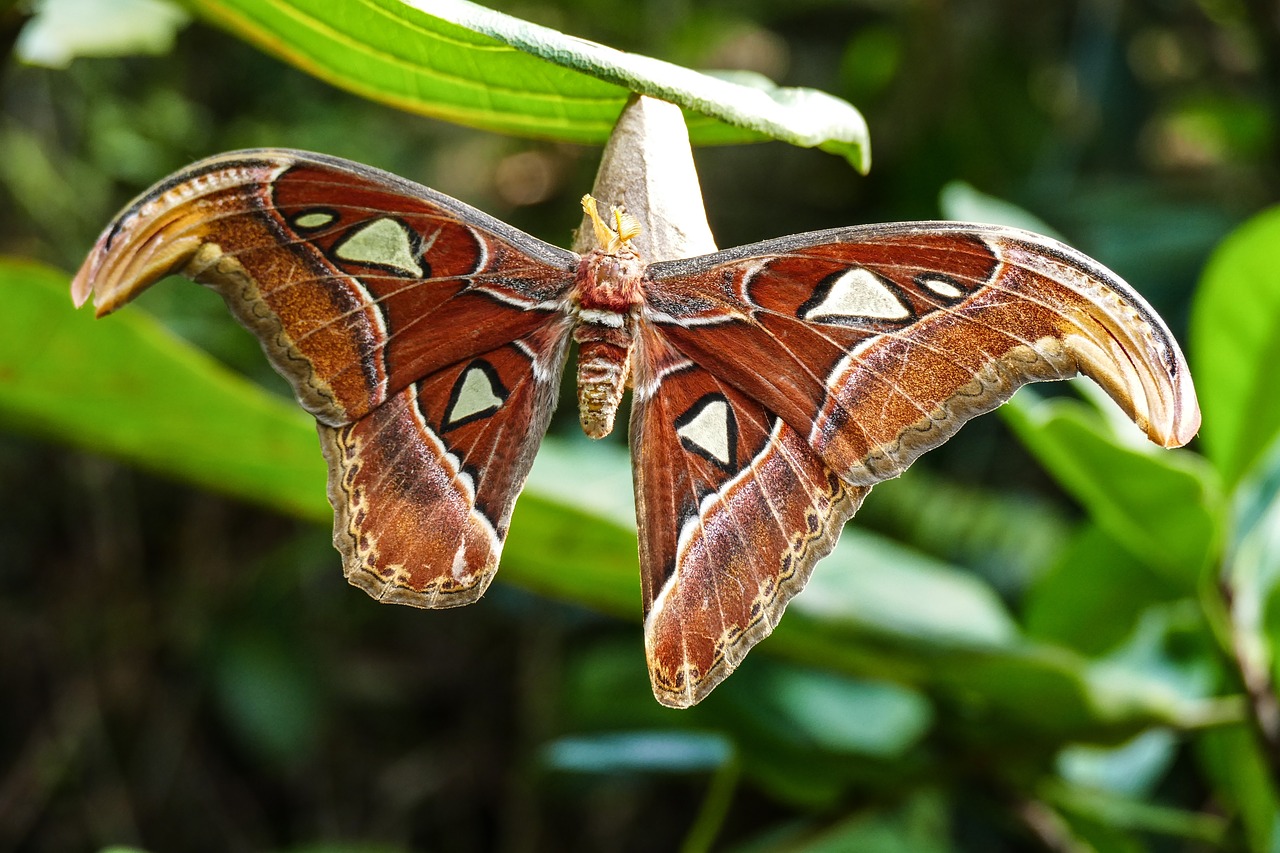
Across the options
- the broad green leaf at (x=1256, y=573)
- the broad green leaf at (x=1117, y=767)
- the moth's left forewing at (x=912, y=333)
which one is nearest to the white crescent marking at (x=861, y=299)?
the moth's left forewing at (x=912, y=333)

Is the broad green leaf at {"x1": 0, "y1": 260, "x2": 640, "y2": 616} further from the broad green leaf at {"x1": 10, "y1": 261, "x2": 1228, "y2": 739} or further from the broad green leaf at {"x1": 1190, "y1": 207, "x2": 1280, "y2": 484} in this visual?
the broad green leaf at {"x1": 1190, "y1": 207, "x2": 1280, "y2": 484}

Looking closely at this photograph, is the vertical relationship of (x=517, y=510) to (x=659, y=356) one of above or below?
below

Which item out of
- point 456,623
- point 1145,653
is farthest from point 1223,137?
point 456,623

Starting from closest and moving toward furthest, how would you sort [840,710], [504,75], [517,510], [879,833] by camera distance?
[504,75] < [517,510] < [840,710] < [879,833]

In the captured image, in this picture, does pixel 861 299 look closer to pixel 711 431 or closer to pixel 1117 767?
pixel 711 431

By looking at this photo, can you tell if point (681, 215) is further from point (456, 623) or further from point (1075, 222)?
point (456, 623)

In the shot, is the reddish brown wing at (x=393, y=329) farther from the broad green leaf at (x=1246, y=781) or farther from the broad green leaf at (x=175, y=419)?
the broad green leaf at (x=1246, y=781)

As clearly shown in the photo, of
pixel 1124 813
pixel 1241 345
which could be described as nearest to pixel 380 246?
pixel 1241 345
